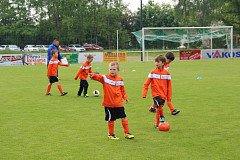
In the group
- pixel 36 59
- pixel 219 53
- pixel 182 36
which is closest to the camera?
pixel 36 59

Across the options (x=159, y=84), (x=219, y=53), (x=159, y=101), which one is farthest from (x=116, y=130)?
(x=219, y=53)

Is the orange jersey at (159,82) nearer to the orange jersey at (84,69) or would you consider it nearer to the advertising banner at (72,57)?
the orange jersey at (84,69)

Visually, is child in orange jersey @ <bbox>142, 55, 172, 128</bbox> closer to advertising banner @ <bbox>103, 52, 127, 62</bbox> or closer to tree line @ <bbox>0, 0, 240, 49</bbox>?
advertising banner @ <bbox>103, 52, 127, 62</bbox>

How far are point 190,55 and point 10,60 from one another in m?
17.4

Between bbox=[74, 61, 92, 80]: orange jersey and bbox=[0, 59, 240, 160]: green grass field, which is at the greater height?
bbox=[74, 61, 92, 80]: orange jersey

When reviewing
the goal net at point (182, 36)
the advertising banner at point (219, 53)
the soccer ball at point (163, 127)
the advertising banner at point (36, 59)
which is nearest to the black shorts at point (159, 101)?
the soccer ball at point (163, 127)

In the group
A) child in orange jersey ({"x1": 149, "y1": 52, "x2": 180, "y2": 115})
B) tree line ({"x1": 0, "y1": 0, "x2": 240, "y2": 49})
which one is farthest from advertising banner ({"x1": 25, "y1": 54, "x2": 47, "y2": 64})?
child in orange jersey ({"x1": 149, "y1": 52, "x2": 180, "y2": 115})

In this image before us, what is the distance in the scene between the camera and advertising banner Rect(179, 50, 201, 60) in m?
41.5

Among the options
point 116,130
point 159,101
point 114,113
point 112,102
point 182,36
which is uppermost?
point 182,36

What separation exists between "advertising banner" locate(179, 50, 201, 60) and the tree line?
19.9 m

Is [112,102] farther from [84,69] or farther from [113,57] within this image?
[113,57]

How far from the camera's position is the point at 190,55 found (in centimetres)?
4181

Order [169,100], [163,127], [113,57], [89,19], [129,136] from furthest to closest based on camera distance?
[89,19] < [113,57] < [169,100] < [163,127] < [129,136]

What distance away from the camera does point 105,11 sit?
75062 mm
